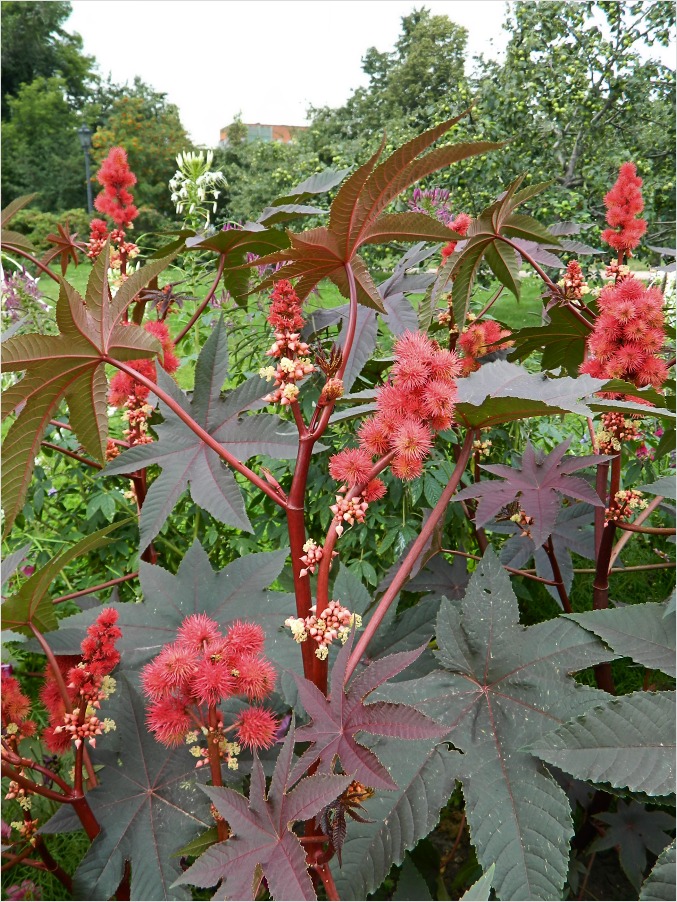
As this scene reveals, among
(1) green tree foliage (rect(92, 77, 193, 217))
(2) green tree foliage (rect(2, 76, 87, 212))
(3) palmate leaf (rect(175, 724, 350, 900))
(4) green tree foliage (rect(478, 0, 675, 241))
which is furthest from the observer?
(2) green tree foliage (rect(2, 76, 87, 212))

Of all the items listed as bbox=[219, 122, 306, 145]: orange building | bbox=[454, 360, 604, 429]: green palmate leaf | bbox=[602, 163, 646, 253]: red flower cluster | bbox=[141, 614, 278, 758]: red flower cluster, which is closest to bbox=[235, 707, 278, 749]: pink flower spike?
bbox=[141, 614, 278, 758]: red flower cluster

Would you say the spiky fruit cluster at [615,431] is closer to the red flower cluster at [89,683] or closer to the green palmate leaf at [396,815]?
the green palmate leaf at [396,815]

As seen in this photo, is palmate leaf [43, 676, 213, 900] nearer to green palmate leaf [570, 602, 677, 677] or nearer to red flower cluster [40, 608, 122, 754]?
red flower cluster [40, 608, 122, 754]

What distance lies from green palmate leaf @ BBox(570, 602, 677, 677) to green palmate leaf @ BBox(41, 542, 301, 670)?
0.43 meters

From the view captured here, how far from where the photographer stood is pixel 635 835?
100 cm

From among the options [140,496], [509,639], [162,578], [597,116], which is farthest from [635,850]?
[597,116]

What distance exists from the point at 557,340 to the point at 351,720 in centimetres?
81

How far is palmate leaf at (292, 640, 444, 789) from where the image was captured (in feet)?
1.79

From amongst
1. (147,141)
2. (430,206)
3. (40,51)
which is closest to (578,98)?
(430,206)

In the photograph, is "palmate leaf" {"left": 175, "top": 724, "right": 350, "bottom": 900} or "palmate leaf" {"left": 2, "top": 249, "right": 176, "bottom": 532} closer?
"palmate leaf" {"left": 175, "top": 724, "right": 350, "bottom": 900}

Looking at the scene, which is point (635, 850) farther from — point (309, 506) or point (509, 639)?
point (309, 506)

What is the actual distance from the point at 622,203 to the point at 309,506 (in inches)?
40.3

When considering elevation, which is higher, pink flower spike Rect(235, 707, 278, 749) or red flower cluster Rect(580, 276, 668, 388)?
red flower cluster Rect(580, 276, 668, 388)

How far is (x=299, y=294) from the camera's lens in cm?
72
